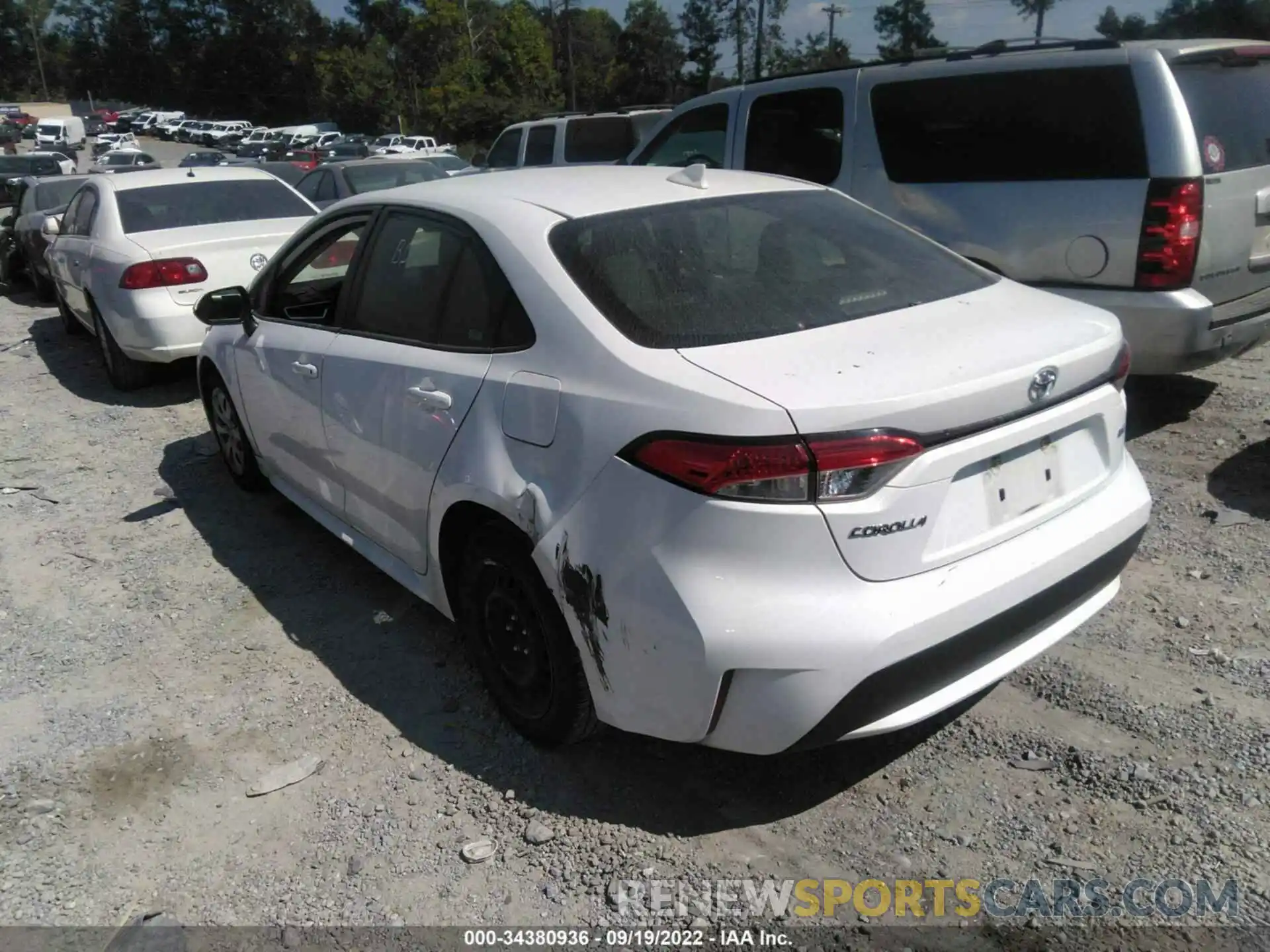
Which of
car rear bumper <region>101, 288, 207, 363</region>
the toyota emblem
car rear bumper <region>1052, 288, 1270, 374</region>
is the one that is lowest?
car rear bumper <region>101, 288, 207, 363</region>

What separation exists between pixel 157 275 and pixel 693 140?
402 centimetres

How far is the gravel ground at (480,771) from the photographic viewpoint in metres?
2.58

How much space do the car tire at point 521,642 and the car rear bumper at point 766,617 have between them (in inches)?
4.9

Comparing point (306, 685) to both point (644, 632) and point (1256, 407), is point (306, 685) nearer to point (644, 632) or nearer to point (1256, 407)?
point (644, 632)

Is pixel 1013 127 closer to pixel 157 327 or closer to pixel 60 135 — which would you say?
pixel 157 327

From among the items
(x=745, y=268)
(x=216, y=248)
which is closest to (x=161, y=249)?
(x=216, y=248)

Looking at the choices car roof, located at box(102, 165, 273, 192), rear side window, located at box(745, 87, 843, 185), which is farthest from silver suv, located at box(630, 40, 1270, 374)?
car roof, located at box(102, 165, 273, 192)

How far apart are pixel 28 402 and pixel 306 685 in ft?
18.7

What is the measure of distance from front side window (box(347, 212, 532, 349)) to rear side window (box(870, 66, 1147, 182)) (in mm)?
3414

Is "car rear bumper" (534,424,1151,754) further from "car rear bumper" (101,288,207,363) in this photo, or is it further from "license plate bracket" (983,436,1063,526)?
"car rear bumper" (101,288,207,363)

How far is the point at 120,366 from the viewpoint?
300 inches

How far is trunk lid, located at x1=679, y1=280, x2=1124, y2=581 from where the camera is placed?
2260 mm

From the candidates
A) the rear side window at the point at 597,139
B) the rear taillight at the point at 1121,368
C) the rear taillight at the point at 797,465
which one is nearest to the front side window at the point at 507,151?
the rear side window at the point at 597,139

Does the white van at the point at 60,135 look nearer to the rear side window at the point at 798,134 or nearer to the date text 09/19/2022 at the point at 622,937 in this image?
the rear side window at the point at 798,134
